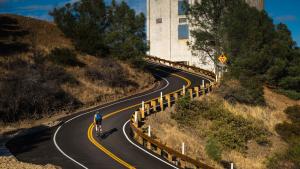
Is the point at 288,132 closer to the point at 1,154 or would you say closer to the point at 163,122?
the point at 163,122

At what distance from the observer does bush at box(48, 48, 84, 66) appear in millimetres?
38469

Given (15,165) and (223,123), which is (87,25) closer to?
(223,123)

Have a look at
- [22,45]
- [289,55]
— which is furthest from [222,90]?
[22,45]

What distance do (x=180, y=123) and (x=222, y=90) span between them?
35.7 ft

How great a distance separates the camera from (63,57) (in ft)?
127

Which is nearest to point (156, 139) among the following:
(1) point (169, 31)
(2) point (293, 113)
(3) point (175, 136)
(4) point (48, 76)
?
(3) point (175, 136)

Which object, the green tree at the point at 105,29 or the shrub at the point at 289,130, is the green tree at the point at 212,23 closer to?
the green tree at the point at 105,29

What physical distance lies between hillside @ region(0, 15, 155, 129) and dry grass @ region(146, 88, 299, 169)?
9007 millimetres

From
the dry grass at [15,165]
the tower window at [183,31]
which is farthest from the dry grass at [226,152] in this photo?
the tower window at [183,31]

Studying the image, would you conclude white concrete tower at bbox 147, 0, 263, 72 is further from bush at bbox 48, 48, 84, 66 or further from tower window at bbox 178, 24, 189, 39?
bush at bbox 48, 48, 84, 66

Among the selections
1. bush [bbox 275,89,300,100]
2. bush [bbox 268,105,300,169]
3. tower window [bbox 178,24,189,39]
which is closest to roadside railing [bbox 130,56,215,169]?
bush [bbox 268,105,300,169]

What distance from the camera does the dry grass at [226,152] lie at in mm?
23483

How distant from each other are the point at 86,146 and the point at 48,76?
51.6ft

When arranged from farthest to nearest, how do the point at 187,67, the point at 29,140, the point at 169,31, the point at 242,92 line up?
1. the point at 169,31
2. the point at 187,67
3. the point at 242,92
4. the point at 29,140
